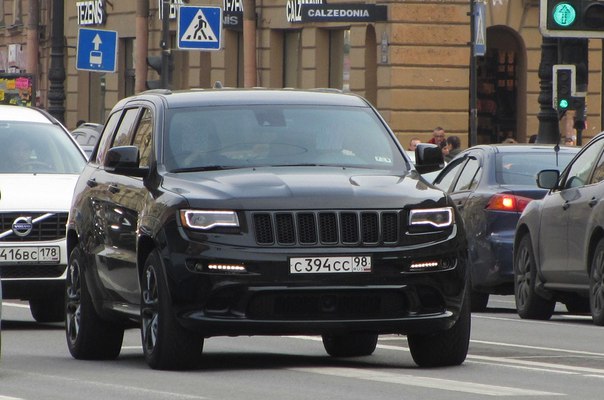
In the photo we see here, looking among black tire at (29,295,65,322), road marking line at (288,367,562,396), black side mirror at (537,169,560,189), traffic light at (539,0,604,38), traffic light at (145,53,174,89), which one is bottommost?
black tire at (29,295,65,322)

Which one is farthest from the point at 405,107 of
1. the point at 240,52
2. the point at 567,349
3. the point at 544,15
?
the point at 567,349

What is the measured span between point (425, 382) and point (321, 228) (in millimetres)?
1008

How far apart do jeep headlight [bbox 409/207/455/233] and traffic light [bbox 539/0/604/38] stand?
10.6 metres

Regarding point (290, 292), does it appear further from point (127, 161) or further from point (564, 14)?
point (564, 14)

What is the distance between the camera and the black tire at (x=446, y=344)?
1146 centimetres

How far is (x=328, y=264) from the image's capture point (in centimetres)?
1093

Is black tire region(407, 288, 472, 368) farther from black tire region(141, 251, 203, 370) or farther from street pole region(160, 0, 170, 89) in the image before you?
street pole region(160, 0, 170, 89)

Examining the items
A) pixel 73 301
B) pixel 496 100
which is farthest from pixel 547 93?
pixel 496 100

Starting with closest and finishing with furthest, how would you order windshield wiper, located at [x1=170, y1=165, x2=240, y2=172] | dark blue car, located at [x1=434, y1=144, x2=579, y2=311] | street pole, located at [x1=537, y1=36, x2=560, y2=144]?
windshield wiper, located at [x1=170, y1=165, x2=240, y2=172], dark blue car, located at [x1=434, y1=144, x2=579, y2=311], street pole, located at [x1=537, y1=36, x2=560, y2=144]

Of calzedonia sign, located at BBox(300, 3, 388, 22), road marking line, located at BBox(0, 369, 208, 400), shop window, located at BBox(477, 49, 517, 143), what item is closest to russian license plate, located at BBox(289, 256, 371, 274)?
road marking line, located at BBox(0, 369, 208, 400)

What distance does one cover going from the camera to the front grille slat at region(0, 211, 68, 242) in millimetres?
15680

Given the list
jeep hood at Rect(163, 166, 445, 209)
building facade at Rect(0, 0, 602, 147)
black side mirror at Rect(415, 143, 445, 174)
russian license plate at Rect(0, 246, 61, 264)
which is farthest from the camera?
building facade at Rect(0, 0, 602, 147)

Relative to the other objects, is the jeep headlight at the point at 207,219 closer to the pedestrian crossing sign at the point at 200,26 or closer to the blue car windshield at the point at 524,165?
the blue car windshield at the point at 524,165

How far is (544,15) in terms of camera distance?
71.4 ft
